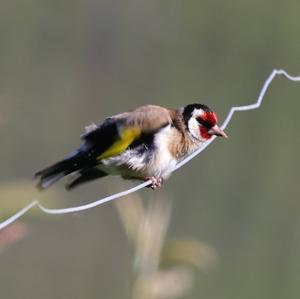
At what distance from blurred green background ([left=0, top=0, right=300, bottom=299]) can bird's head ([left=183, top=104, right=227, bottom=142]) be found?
1062 millimetres

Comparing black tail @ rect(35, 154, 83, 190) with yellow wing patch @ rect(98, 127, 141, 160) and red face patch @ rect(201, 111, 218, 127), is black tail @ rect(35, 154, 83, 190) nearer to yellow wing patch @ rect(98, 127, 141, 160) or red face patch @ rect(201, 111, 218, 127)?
yellow wing patch @ rect(98, 127, 141, 160)

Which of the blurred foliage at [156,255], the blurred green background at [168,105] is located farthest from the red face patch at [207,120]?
the blurred green background at [168,105]

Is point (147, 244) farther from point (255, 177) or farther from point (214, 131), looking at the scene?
point (255, 177)

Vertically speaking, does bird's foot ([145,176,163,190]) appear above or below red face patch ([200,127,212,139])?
below

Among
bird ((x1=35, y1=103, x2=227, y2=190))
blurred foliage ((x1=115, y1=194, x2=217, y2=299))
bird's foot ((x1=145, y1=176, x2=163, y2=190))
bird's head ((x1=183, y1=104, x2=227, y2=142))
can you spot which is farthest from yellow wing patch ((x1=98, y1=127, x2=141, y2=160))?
blurred foliage ((x1=115, y1=194, x2=217, y2=299))

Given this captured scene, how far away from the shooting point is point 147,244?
2072 millimetres

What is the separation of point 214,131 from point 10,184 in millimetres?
1186

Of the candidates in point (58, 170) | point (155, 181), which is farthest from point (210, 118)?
point (58, 170)

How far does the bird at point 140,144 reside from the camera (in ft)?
→ 8.81

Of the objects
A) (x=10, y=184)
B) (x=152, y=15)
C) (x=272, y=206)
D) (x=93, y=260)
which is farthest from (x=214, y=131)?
(x=152, y=15)

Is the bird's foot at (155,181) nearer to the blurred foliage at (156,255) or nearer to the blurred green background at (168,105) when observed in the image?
the blurred foliage at (156,255)

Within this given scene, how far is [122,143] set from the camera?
2760 millimetres

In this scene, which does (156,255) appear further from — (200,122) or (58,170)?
(200,122)

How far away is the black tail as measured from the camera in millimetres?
2338
